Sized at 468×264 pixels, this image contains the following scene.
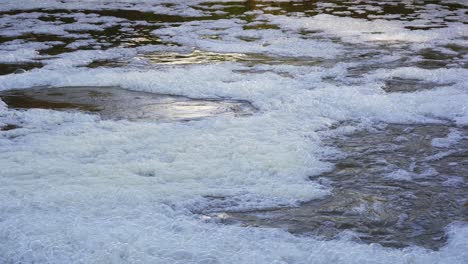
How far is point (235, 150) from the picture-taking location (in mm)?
3217

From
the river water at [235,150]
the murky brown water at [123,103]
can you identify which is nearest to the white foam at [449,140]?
the river water at [235,150]

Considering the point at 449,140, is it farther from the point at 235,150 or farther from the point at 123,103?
the point at 123,103

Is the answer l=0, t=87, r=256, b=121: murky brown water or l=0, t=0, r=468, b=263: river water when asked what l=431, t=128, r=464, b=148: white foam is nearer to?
l=0, t=0, r=468, b=263: river water

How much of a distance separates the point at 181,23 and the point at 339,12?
2761 millimetres

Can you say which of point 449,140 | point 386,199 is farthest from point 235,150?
point 449,140

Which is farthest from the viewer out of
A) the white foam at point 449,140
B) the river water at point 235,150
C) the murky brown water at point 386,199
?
the white foam at point 449,140

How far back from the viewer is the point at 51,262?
6.83 feet

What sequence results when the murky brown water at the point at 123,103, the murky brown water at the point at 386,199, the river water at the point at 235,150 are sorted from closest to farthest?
the river water at the point at 235,150 < the murky brown water at the point at 386,199 < the murky brown water at the point at 123,103

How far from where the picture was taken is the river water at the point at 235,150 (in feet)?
7.43

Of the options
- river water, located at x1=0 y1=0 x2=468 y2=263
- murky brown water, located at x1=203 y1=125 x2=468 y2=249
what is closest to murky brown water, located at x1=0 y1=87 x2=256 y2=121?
river water, located at x1=0 y1=0 x2=468 y2=263

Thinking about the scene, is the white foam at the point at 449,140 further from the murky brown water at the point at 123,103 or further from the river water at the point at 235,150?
the murky brown water at the point at 123,103

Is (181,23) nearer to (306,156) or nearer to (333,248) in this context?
(306,156)

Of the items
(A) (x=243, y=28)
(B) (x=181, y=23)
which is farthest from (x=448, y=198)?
(B) (x=181, y=23)

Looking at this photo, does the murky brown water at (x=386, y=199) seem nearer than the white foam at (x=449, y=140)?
Yes
